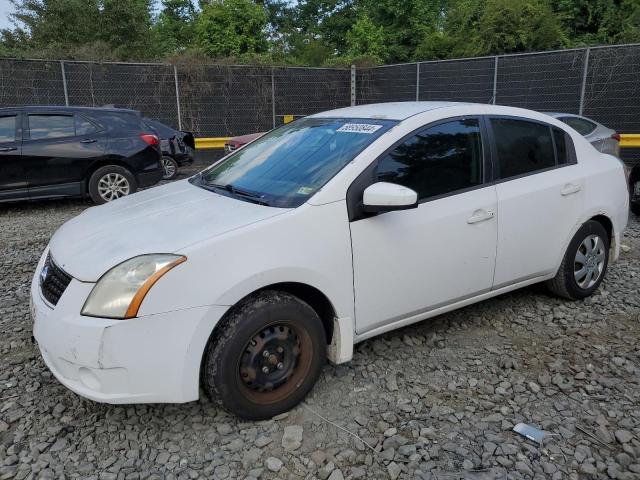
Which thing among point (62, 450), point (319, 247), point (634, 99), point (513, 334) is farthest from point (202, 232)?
point (634, 99)

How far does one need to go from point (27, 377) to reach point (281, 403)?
1.68 meters

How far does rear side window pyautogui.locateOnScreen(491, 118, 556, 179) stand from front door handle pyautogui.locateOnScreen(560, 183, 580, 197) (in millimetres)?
191

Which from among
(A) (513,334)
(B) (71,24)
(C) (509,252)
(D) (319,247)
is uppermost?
(B) (71,24)

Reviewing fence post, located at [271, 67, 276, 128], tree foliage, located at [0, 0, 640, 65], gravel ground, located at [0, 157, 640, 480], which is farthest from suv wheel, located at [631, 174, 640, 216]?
tree foliage, located at [0, 0, 640, 65]

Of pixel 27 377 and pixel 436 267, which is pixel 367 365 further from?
pixel 27 377

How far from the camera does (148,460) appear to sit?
2.59m

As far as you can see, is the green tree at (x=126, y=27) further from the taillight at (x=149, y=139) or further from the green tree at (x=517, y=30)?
the taillight at (x=149, y=139)

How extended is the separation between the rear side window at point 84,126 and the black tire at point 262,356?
6.68 m

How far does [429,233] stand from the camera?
322 cm

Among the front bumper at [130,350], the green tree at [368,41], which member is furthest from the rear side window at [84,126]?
the green tree at [368,41]

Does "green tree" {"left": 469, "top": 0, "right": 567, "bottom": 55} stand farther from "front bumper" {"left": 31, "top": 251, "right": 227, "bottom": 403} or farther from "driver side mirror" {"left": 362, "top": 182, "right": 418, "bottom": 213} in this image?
Answer: "front bumper" {"left": 31, "top": 251, "right": 227, "bottom": 403}

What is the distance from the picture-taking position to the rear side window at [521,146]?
→ 3.70 m

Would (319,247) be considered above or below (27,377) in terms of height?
Answer: above

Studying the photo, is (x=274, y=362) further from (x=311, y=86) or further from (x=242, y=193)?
(x=311, y=86)
